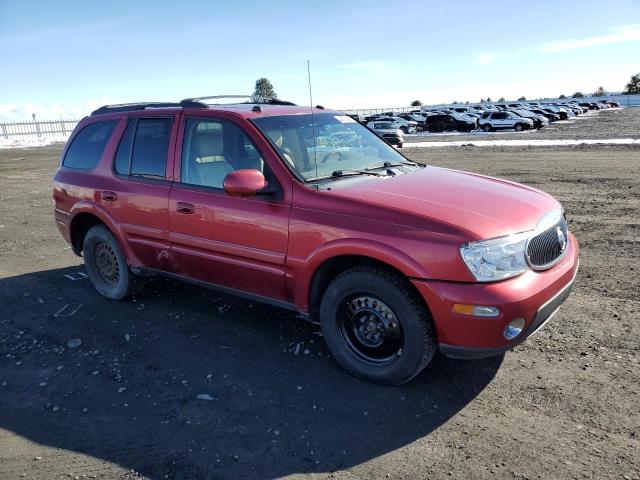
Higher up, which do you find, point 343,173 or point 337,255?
point 343,173

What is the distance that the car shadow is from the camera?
10.2ft

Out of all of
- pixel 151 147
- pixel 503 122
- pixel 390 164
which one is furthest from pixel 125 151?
pixel 503 122

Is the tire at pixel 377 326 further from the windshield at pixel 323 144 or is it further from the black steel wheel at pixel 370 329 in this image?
the windshield at pixel 323 144

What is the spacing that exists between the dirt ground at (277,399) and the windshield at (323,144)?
1500 millimetres

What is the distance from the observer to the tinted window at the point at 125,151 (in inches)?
203

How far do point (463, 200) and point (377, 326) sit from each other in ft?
3.53

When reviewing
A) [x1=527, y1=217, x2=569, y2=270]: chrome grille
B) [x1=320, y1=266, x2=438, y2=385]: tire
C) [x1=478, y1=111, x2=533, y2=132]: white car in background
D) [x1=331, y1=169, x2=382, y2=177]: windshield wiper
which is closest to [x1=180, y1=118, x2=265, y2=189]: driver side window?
[x1=331, y1=169, x2=382, y2=177]: windshield wiper

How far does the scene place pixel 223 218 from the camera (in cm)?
427

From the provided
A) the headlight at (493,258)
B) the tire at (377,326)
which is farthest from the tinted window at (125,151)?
the headlight at (493,258)

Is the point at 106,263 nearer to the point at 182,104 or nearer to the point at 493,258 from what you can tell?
the point at 182,104

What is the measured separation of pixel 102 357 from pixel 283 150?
2273 millimetres

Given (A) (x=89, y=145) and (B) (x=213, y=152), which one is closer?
(B) (x=213, y=152)

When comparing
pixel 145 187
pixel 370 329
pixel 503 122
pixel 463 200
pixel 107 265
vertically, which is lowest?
pixel 370 329

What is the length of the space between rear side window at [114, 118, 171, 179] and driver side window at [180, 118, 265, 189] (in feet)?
0.94
